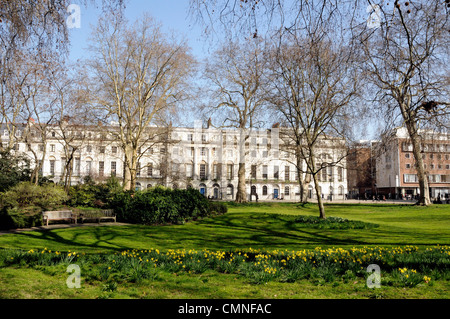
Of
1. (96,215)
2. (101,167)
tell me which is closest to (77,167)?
Answer: (101,167)

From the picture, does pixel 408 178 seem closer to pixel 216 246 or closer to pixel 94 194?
pixel 94 194

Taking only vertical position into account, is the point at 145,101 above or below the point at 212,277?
above

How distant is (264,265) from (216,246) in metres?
5.08

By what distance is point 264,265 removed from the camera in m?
6.56

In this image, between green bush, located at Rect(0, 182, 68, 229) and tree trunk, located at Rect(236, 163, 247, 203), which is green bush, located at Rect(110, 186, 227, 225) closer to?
green bush, located at Rect(0, 182, 68, 229)

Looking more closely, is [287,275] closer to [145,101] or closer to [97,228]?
[97,228]

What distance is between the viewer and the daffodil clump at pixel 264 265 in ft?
19.4

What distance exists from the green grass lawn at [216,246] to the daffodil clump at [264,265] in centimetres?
14

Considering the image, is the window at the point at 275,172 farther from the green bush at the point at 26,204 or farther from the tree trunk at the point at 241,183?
the green bush at the point at 26,204

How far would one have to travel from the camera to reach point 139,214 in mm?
17938

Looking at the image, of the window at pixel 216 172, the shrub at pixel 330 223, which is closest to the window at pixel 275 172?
the window at pixel 216 172

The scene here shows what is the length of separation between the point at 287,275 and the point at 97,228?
38.2 ft

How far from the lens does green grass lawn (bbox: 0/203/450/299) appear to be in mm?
5156
